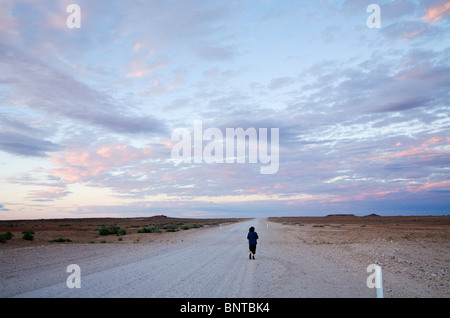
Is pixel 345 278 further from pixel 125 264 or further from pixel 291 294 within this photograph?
pixel 125 264

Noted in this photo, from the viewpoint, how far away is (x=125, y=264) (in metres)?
14.9

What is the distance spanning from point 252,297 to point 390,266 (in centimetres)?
922

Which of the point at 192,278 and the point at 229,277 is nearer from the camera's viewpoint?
the point at 192,278

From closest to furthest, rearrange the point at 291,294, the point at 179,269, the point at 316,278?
1. the point at 291,294
2. the point at 316,278
3. the point at 179,269

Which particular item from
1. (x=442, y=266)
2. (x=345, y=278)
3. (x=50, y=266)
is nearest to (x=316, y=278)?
(x=345, y=278)
